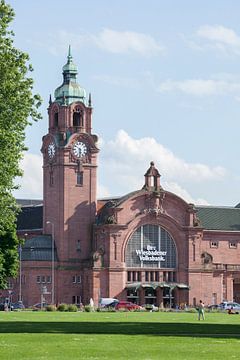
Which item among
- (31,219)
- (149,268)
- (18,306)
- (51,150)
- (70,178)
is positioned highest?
(51,150)

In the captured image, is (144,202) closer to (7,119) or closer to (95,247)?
(95,247)

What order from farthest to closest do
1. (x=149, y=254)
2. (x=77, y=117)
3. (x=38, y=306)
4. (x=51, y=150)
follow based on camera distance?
(x=77, y=117) → (x=51, y=150) → (x=149, y=254) → (x=38, y=306)

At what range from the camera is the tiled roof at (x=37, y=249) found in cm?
16275

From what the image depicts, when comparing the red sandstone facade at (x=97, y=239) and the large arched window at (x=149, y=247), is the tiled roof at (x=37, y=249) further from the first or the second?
the large arched window at (x=149, y=247)

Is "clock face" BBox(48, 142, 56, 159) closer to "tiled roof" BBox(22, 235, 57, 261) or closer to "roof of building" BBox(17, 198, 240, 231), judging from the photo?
"roof of building" BBox(17, 198, 240, 231)

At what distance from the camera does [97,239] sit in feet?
550

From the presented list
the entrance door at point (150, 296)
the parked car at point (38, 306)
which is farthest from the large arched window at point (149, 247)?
the parked car at point (38, 306)

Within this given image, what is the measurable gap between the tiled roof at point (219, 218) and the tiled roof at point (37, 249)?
87.2 feet

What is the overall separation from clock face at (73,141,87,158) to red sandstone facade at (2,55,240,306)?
14cm

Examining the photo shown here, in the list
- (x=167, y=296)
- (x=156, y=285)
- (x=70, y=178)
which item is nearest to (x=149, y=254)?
(x=156, y=285)

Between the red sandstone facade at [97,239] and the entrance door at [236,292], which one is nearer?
the red sandstone facade at [97,239]

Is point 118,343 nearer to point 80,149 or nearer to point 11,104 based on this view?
point 11,104

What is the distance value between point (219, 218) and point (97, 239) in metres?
25.5

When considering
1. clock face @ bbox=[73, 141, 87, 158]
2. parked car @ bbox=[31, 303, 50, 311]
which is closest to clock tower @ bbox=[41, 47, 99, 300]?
clock face @ bbox=[73, 141, 87, 158]
